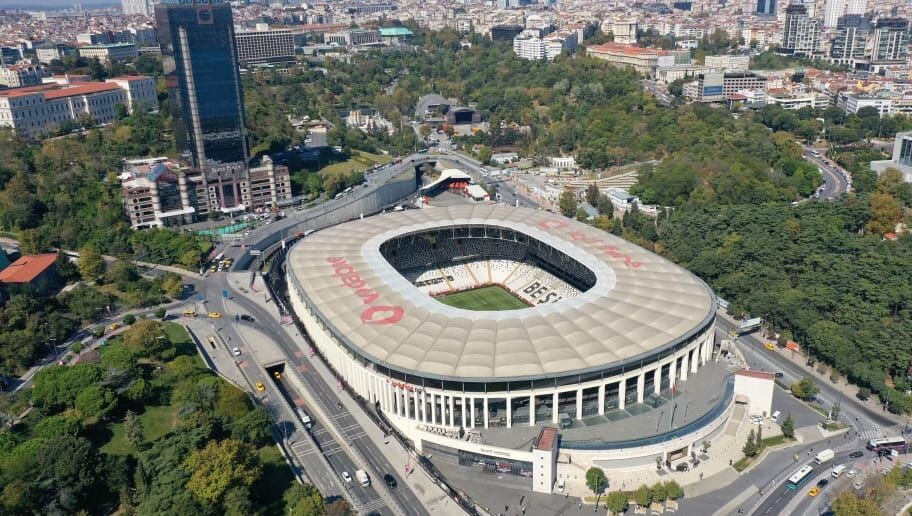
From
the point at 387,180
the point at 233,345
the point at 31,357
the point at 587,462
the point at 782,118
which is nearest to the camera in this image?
the point at 587,462

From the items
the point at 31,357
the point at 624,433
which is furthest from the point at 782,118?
the point at 31,357

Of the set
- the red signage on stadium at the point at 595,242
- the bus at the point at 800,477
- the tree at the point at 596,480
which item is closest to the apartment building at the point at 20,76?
the red signage on stadium at the point at 595,242

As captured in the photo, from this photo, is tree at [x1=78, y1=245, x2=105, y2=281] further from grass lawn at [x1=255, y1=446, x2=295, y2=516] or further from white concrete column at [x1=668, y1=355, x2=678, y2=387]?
white concrete column at [x1=668, y1=355, x2=678, y2=387]

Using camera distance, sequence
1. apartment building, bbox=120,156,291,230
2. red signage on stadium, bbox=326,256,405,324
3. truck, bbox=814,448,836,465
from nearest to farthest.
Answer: truck, bbox=814,448,836,465
red signage on stadium, bbox=326,256,405,324
apartment building, bbox=120,156,291,230

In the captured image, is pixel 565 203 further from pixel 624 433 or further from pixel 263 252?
pixel 624 433

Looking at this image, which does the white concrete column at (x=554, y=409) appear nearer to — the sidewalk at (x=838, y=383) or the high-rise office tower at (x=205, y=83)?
the sidewalk at (x=838, y=383)

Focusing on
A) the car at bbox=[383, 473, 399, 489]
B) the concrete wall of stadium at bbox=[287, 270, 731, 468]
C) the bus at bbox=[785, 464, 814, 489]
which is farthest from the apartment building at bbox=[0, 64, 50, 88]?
the bus at bbox=[785, 464, 814, 489]

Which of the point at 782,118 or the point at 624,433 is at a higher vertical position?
the point at 782,118
